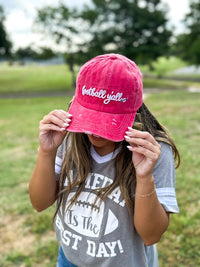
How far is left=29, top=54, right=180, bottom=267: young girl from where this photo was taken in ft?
3.93

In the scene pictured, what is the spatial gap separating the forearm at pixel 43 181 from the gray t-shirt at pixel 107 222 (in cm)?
12

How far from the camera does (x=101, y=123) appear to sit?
123 cm

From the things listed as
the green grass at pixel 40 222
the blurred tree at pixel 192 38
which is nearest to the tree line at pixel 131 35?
the blurred tree at pixel 192 38

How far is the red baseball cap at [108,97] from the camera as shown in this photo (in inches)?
47.5

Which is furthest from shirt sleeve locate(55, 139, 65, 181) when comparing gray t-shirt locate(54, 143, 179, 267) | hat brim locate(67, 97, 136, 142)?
hat brim locate(67, 97, 136, 142)

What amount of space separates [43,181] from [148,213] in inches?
22.6

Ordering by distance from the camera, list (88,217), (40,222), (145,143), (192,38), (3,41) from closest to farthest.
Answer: (145,143) < (88,217) < (40,222) < (192,38) < (3,41)

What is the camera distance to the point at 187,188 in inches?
148

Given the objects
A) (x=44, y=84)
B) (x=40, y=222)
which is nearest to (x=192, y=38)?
(x=44, y=84)

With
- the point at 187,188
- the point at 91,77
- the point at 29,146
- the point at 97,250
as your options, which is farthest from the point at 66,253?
the point at 29,146

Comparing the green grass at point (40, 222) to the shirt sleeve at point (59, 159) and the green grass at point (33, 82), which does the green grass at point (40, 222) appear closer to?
the shirt sleeve at point (59, 159)

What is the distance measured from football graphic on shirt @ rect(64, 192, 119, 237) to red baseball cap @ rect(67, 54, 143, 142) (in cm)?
37

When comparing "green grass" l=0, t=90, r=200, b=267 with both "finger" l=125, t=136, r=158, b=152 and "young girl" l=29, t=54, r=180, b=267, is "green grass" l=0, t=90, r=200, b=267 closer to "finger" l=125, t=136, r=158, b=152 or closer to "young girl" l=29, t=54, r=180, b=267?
"young girl" l=29, t=54, r=180, b=267

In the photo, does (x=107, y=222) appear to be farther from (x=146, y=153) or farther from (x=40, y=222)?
(x=40, y=222)
